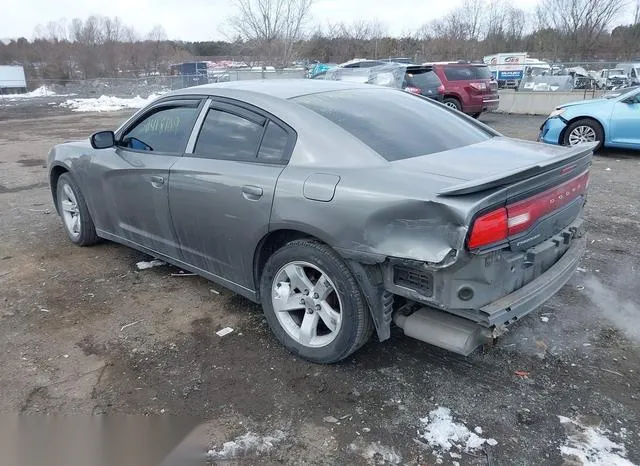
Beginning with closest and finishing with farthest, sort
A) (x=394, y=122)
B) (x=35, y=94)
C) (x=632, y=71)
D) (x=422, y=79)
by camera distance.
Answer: (x=394, y=122) < (x=422, y=79) < (x=632, y=71) < (x=35, y=94)

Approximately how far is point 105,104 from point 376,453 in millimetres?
28123

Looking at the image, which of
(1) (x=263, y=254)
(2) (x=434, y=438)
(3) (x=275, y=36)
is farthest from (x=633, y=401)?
(3) (x=275, y=36)

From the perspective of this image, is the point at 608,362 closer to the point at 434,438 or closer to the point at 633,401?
the point at 633,401

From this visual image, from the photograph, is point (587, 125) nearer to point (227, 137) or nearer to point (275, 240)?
point (227, 137)

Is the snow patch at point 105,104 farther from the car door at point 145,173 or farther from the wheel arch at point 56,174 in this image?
the car door at point 145,173

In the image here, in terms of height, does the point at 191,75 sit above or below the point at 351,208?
above

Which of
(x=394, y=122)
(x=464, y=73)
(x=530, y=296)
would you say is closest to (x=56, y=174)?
(x=394, y=122)

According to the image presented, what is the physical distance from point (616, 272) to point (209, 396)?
3579mm

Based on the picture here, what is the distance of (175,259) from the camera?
403 centimetres

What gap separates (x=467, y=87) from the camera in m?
15.1

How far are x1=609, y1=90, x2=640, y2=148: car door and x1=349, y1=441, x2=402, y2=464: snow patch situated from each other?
9.35 m

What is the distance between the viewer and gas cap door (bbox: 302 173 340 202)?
2.84m

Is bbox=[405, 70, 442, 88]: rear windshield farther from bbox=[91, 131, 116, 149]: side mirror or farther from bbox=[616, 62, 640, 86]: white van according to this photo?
bbox=[616, 62, 640, 86]: white van

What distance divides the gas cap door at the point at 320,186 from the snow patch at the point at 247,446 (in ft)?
4.03
